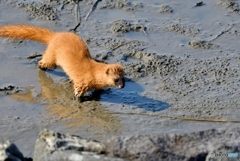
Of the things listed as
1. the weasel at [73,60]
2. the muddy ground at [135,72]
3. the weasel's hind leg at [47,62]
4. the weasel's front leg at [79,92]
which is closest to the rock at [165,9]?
the muddy ground at [135,72]

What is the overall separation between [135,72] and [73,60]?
29.1 inches

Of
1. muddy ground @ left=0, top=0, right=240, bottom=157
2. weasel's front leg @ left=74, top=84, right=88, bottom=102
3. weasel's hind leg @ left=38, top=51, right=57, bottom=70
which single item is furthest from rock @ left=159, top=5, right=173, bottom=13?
weasel's front leg @ left=74, top=84, right=88, bottom=102

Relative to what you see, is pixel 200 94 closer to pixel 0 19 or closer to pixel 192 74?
pixel 192 74

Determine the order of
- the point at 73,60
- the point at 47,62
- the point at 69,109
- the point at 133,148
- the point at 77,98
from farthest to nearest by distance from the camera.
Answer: the point at 47,62
the point at 73,60
the point at 77,98
the point at 69,109
the point at 133,148

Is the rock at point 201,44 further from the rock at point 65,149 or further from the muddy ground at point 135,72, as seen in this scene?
the rock at point 65,149

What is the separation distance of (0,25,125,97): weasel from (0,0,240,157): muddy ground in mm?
163

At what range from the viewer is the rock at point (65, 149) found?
5.79 m

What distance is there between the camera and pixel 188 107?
778 centimetres

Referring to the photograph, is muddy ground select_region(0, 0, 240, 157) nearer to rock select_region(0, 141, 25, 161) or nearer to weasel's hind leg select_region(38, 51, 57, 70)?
weasel's hind leg select_region(38, 51, 57, 70)

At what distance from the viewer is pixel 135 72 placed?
A: 834 centimetres

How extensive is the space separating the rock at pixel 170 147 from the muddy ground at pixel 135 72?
1.27m

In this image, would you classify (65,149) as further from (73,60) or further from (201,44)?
(201,44)

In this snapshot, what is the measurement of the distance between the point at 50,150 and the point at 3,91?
2.14 meters

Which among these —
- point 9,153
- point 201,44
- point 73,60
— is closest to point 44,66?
point 73,60
